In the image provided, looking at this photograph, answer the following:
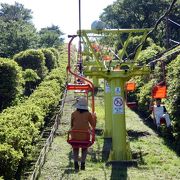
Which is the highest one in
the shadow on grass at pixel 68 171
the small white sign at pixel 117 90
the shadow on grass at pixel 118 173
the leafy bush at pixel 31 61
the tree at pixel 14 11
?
the tree at pixel 14 11

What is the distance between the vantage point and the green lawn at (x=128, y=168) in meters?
11.4

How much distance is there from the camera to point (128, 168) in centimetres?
1230

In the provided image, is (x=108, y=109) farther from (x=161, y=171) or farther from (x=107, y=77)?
(x=161, y=171)

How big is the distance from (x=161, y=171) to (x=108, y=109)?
5.39 metres

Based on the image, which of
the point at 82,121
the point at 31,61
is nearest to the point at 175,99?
the point at 82,121

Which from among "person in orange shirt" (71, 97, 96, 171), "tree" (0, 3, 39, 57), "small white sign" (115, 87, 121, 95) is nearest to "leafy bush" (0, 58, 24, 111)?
"small white sign" (115, 87, 121, 95)

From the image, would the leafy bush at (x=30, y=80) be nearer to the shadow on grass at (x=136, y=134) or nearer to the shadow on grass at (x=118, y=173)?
the shadow on grass at (x=136, y=134)

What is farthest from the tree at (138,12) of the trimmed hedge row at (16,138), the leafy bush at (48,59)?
the trimmed hedge row at (16,138)

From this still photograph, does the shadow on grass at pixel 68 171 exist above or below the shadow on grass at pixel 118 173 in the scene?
above

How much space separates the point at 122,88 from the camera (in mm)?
13086

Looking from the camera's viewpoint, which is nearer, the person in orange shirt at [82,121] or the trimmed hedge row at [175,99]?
the person in orange shirt at [82,121]

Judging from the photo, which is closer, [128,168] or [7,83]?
[128,168]

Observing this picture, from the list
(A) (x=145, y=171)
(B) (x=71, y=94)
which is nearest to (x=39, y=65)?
(B) (x=71, y=94)

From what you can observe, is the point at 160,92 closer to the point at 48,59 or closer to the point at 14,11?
the point at 48,59
